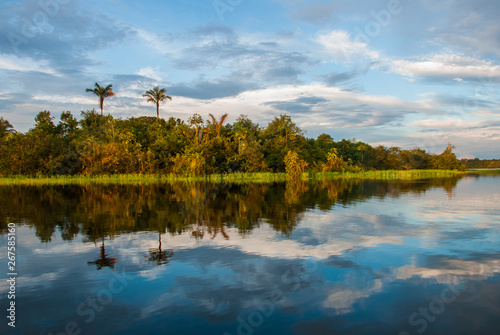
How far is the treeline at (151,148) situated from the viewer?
4550 centimetres

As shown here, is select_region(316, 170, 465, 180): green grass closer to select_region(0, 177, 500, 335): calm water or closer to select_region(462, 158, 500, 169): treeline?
select_region(0, 177, 500, 335): calm water

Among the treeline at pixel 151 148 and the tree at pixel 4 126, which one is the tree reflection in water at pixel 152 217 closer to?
the treeline at pixel 151 148

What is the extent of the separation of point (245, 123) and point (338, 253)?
5293 centimetres

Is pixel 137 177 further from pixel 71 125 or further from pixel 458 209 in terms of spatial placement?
pixel 458 209

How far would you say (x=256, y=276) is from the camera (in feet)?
25.0

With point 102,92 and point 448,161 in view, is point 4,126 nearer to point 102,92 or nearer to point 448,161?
point 102,92

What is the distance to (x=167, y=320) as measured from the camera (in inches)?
223

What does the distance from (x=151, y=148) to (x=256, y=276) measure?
4626cm

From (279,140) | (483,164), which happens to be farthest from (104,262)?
(483,164)

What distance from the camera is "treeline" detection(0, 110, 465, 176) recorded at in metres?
45.5

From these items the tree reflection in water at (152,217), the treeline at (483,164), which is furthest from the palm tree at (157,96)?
the treeline at (483,164)

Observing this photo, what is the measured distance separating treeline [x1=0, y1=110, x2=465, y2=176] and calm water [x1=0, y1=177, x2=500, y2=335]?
33.2 m

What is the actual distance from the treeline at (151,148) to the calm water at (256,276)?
3316 cm

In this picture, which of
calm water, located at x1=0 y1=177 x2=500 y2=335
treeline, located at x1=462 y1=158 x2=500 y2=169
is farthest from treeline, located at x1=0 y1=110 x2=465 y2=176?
treeline, located at x1=462 y1=158 x2=500 y2=169
